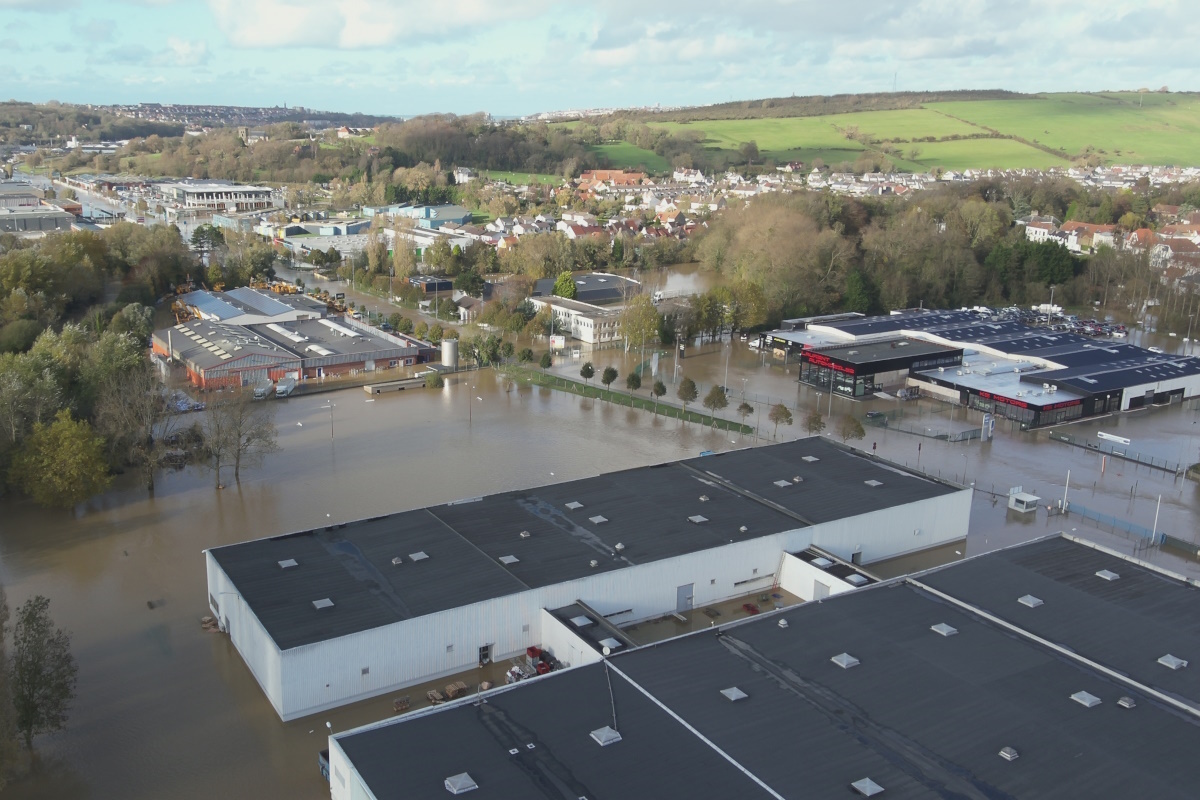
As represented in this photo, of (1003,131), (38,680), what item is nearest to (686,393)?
(38,680)

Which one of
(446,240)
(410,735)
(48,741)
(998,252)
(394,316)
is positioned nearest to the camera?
(410,735)

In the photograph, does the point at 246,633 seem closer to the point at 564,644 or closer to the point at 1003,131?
the point at 564,644

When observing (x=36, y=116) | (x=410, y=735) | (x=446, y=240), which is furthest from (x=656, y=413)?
(x=36, y=116)

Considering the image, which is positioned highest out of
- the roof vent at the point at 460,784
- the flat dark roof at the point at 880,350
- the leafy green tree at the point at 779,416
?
the flat dark roof at the point at 880,350

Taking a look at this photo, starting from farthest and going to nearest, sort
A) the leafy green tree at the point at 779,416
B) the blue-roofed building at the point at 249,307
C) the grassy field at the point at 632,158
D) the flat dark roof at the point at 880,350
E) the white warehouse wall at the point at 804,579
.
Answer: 1. the grassy field at the point at 632,158
2. the blue-roofed building at the point at 249,307
3. the flat dark roof at the point at 880,350
4. the leafy green tree at the point at 779,416
5. the white warehouse wall at the point at 804,579

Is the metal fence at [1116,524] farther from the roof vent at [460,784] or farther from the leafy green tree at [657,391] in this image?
the roof vent at [460,784]

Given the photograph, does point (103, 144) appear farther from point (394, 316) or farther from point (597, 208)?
point (394, 316)

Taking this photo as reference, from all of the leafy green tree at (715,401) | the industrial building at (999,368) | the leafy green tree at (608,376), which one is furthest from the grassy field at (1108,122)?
the leafy green tree at (715,401)
